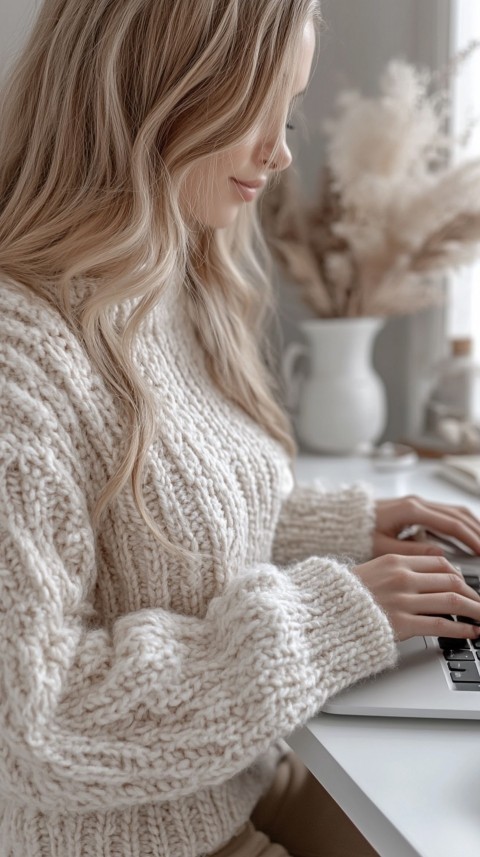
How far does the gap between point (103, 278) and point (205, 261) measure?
257mm

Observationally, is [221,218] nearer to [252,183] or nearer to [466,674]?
[252,183]

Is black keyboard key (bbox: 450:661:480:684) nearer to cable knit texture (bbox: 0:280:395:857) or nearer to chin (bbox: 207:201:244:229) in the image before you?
cable knit texture (bbox: 0:280:395:857)

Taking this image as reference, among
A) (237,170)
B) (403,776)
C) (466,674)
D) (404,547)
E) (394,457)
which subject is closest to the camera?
(403,776)

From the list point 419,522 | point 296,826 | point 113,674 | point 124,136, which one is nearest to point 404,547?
point 419,522

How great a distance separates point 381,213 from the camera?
1337mm

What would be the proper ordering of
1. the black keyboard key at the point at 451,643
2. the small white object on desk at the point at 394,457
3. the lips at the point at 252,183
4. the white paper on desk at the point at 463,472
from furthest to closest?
the small white object on desk at the point at 394,457, the white paper on desk at the point at 463,472, the lips at the point at 252,183, the black keyboard key at the point at 451,643

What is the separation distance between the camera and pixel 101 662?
0.67 metres

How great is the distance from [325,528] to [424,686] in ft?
1.05

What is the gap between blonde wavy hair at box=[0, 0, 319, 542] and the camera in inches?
29.6

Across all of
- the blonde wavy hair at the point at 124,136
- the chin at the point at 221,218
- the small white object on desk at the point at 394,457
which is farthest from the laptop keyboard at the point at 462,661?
the small white object on desk at the point at 394,457

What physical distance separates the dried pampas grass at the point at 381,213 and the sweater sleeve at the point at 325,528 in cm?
49

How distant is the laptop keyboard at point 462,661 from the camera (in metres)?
0.69

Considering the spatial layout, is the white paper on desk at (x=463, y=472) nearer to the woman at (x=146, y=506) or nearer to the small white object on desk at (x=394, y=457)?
the small white object on desk at (x=394, y=457)

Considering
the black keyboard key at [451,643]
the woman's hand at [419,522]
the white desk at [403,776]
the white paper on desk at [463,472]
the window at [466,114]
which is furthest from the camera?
the window at [466,114]
